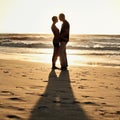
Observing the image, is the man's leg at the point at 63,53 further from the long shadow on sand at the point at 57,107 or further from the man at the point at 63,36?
the long shadow on sand at the point at 57,107

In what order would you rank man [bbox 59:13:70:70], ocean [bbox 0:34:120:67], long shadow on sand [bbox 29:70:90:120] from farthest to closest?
ocean [bbox 0:34:120:67] < man [bbox 59:13:70:70] < long shadow on sand [bbox 29:70:90:120]

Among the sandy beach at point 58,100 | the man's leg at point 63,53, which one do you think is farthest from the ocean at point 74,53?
the sandy beach at point 58,100

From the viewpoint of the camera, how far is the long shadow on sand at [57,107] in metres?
4.55

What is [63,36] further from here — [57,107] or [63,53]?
[57,107]

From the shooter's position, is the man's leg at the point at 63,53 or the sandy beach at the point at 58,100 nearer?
the sandy beach at the point at 58,100

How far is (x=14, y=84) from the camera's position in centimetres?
718

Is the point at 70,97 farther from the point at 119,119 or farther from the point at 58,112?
the point at 119,119

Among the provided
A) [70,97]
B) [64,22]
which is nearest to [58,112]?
[70,97]

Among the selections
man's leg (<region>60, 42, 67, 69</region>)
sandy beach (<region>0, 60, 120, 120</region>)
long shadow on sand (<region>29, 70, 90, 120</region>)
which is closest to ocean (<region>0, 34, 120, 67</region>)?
man's leg (<region>60, 42, 67, 69</region>)

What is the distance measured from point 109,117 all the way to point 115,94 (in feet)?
5.95

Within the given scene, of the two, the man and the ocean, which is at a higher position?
the man

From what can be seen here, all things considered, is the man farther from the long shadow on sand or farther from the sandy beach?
the long shadow on sand

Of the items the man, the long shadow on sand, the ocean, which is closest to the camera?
the long shadow on sand

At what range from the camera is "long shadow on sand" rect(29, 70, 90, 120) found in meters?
4.55
